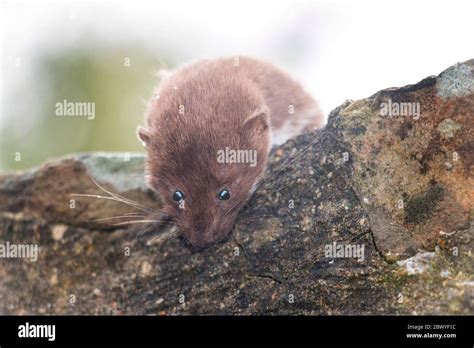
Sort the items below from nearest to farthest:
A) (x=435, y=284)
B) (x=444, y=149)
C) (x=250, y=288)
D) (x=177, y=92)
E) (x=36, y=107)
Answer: (x=435, y=284), (x=444, y=149), (x=250, y=288), (x=177, y=92), (x=36, y=107)

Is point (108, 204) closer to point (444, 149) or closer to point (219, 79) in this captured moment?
point (219, 79)

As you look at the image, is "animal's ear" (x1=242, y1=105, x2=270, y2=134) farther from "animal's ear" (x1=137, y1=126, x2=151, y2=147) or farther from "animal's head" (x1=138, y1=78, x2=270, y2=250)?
"animal's ear" (x1=137, y1=126, x2=151, y2=147)

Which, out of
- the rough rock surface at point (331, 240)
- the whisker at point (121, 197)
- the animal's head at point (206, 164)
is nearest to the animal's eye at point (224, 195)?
the animal's head at point (206, 164)

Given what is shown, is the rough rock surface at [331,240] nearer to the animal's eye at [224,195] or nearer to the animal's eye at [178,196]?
the animal's eye at [224,195]

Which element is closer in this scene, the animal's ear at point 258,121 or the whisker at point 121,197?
the animal's ear at point 258,121

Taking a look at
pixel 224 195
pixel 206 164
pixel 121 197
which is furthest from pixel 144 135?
pixel 224 195

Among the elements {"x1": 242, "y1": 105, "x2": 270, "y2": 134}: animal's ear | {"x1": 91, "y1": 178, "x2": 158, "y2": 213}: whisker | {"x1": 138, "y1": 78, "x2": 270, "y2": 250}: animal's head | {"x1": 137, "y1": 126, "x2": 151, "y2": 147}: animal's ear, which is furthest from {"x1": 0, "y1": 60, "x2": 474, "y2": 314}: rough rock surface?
{"x1": 137, "y1": 126, "x2": 151, "y2": 147}: animal's ear
